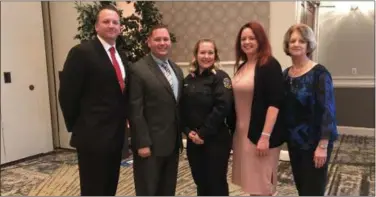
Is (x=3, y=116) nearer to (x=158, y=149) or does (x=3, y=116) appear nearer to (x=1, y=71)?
(x=1, y=71)

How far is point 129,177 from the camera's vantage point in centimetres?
346

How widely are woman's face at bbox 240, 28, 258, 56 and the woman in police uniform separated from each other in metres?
0.21

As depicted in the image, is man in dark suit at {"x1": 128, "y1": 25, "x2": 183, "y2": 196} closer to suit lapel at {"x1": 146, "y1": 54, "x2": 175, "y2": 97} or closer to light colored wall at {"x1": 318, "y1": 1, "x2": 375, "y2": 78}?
suit lapel at {"x1": 146, "y1": 54, "x2": 175, "y2": 97}

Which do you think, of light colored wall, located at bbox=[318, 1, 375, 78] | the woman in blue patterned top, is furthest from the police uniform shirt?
light colored wall, located at bbox=[318, 1, 375, 78]

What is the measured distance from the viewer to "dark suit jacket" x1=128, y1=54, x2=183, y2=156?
1.96 meters

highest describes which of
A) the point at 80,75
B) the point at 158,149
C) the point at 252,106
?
the point at 80,75

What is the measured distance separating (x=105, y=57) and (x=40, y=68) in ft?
9.36

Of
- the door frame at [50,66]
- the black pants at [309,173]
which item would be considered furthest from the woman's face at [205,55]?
the door frame at [50,66]

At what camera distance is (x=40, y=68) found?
440cm

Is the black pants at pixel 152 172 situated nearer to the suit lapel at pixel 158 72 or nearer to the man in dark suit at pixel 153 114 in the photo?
the man in dark suit at pixel 153 114

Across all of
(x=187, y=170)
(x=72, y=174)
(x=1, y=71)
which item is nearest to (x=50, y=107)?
(x=1, y=71)

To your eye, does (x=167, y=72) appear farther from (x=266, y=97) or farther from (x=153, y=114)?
(x=266, y=97)

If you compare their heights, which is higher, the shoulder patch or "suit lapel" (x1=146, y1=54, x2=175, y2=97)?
"suit lapel" (x1=146, y1=54, x2=175, y2=97)

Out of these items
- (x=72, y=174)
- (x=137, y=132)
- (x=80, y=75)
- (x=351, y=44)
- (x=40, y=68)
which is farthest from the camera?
(x=351, y=44)
